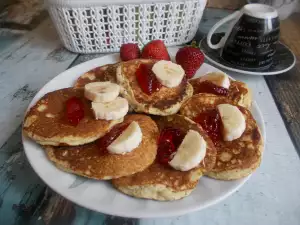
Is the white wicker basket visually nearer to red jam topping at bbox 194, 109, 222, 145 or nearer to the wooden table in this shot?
the wooden table

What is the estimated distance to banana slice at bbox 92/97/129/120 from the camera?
92cm

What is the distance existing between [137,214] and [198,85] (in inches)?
23.0

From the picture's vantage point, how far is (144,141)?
90 cm

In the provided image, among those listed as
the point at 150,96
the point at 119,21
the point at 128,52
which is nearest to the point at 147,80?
the point at 150,96

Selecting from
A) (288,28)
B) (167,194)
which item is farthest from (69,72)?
(288,28)

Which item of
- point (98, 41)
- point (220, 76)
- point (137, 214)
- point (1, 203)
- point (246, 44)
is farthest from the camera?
point (98, 41)

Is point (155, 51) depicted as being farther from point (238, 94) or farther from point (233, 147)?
point (233, 147)

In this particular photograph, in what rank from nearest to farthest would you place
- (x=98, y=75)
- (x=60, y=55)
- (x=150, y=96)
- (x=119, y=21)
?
(x=150, y=96), (x=98, y=75), (x=119, y=21), (x=60, y=55)

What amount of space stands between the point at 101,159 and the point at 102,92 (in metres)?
0.23

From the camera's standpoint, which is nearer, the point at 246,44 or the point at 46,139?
the point at 46,139

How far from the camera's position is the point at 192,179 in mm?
820

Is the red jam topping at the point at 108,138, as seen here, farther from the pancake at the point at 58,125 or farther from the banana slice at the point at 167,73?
the banana slice at the point at 167,73

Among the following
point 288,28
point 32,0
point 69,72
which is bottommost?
Answer: point 288,28

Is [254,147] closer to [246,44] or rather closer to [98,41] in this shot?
[246,44]
